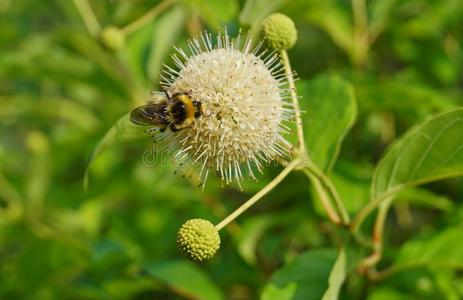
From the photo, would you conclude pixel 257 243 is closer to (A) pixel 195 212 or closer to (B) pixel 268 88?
(A) pixel 195 212

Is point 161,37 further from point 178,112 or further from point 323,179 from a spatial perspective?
point 323,179

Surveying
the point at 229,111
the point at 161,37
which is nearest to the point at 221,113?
the point at 229,111

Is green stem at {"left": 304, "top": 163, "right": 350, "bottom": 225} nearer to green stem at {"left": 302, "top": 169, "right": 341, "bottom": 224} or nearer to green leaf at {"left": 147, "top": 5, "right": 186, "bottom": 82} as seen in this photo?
green stem at {"left": 302, "top": 169, "right": 341, "bottom": 224}

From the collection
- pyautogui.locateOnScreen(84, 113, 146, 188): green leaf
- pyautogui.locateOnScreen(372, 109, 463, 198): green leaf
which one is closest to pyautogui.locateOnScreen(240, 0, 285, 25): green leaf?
pyautogui.locateOnScreen(84, 113, 146, 188): green leaf

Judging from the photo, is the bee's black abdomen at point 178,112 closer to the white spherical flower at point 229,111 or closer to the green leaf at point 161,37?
the white spherical flower at point 229,111

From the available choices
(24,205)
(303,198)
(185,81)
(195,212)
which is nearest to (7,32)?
(24,205)
